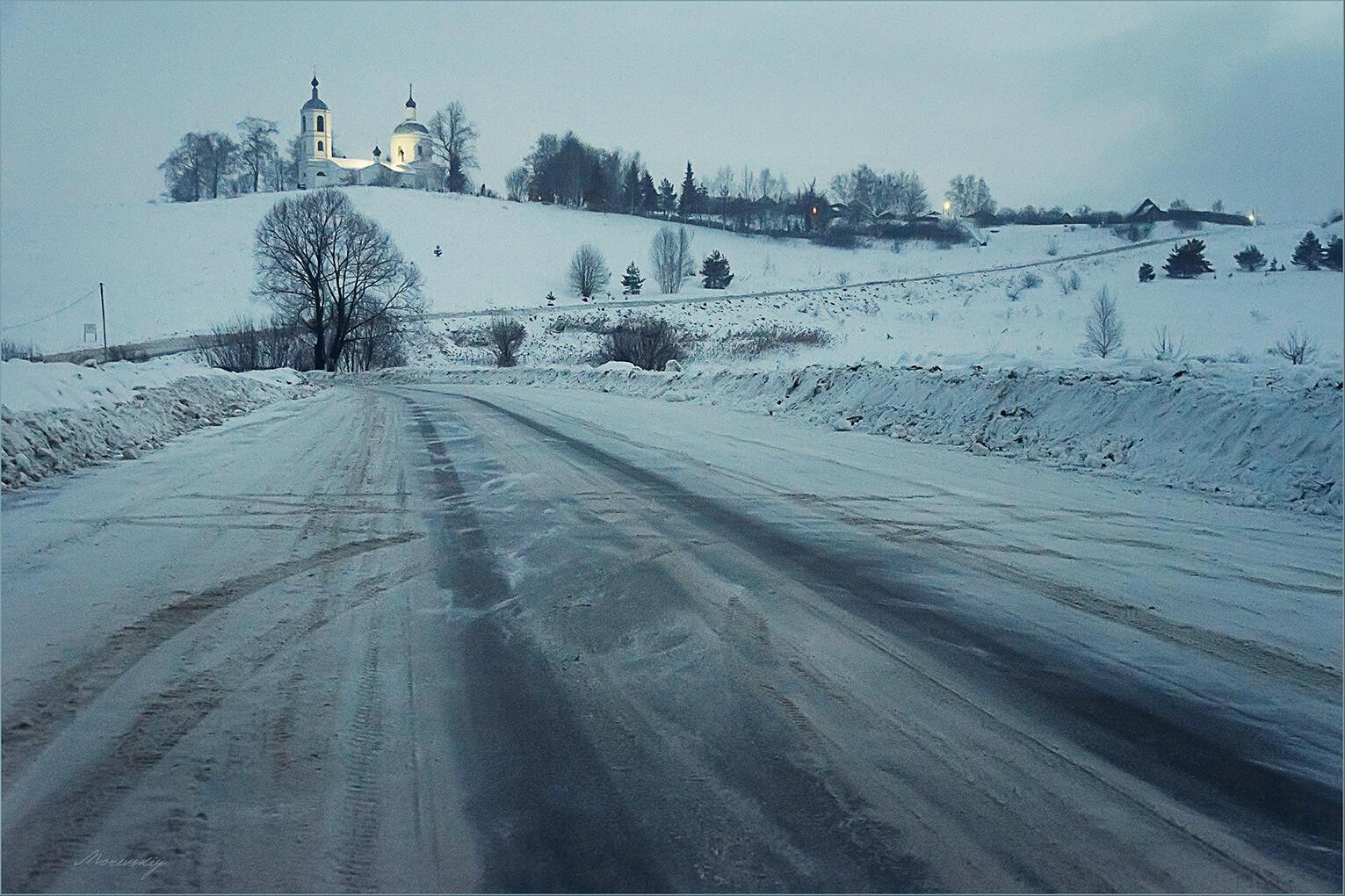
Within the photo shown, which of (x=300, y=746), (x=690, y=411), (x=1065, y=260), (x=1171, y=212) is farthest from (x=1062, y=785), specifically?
(x=1171, y=212)

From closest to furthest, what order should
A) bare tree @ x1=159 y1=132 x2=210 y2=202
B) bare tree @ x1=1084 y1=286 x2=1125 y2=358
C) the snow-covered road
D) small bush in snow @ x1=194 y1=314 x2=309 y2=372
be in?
1. the snow-covered road
2. bare tree @ x1=1084 y1=286 x2=1125 y2=358
3. small bush in snow @ x1=194 y1=314 x2=309 y2=372
4. bare tree @ x1=159 y1=132 x2=210 y2=202

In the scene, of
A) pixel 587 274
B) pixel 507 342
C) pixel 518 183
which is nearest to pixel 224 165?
pixel 518 183

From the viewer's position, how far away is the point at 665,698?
3.84 metres

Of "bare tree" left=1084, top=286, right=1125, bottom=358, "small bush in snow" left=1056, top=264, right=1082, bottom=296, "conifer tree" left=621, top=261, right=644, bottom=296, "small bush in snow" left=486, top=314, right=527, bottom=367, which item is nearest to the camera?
"bare tree" left=1084, top=286, right=1125, bottom=358

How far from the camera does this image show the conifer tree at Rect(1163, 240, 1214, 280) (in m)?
47.2

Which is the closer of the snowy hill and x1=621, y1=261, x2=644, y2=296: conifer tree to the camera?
the snowy hill

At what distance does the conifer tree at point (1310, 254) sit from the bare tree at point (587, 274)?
2103 inches

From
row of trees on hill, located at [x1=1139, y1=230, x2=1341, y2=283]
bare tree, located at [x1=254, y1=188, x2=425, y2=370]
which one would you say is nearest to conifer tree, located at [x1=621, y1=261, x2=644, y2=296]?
bare tree, located at [x1=254, y1=188, x2=425, y2=370]

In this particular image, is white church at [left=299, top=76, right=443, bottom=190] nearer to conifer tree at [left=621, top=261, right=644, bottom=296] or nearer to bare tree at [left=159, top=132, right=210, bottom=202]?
bare tree at [left=159, top=132, right=210, bottom=202]

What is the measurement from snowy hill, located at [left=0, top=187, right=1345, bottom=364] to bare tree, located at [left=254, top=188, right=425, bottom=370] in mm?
10102

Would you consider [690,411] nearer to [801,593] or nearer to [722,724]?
[801,593]

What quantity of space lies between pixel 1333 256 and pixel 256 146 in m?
139

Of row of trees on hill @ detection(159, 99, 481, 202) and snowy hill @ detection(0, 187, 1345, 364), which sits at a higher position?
row of trees on hill @ detection(159, 99, 481, 202)

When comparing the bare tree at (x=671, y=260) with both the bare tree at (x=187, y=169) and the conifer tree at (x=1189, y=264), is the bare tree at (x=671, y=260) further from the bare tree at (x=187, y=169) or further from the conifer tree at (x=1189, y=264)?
the bare tree at (x=187, y=169)
